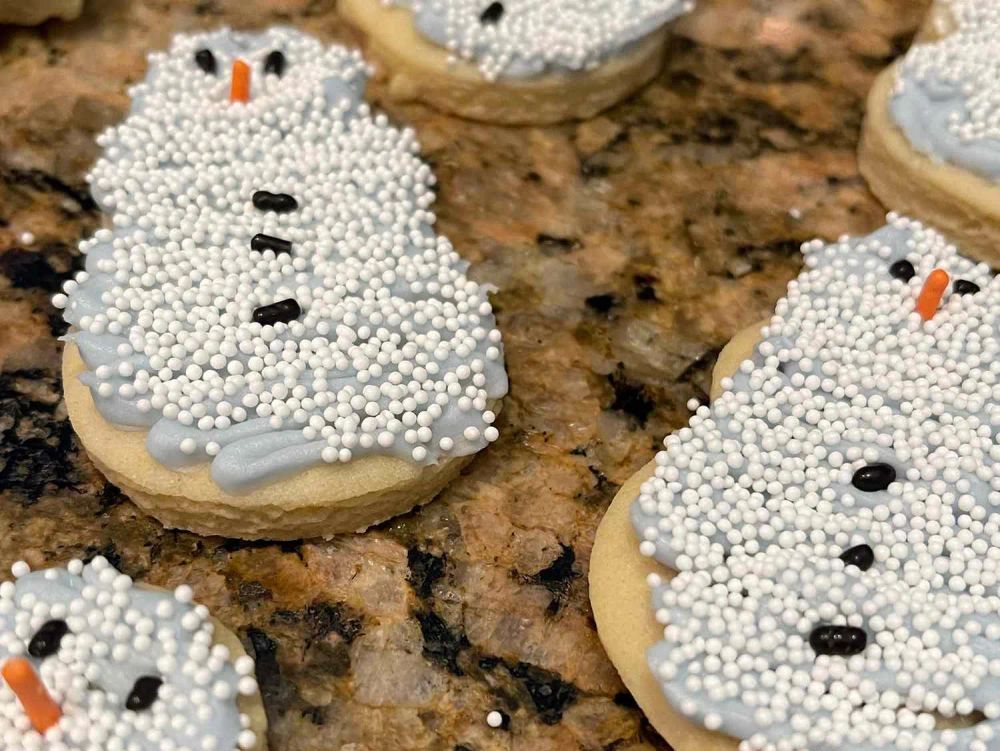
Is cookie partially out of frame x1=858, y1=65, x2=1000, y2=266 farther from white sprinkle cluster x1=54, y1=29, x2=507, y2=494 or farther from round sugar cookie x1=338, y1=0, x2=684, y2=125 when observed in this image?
white sprinkle cluster x1=54, y1=29, x2=507, y2=494

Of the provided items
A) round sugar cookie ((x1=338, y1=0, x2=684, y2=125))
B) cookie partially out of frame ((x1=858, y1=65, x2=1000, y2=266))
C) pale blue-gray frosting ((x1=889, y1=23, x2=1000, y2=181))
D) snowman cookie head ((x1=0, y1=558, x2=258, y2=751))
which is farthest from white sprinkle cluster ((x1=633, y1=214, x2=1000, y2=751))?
round sugar cookie ((x1=338, y1=0, x2=684, y2=125))

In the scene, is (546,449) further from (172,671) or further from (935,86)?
(935,86)

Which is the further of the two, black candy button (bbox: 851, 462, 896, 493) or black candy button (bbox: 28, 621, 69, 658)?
→ black candy button (bbox: 851, 462, 896, 493)

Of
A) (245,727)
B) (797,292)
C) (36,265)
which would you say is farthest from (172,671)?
(797,292)

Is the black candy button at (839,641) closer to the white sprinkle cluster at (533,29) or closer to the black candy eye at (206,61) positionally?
the white sprinkle cluster at (533,29)

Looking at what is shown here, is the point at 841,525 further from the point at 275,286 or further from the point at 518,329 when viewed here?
the point at 275,286

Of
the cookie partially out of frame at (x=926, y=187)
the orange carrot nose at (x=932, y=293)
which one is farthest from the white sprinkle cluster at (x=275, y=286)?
the cookie partially out of frame at (x=926, y=187)
